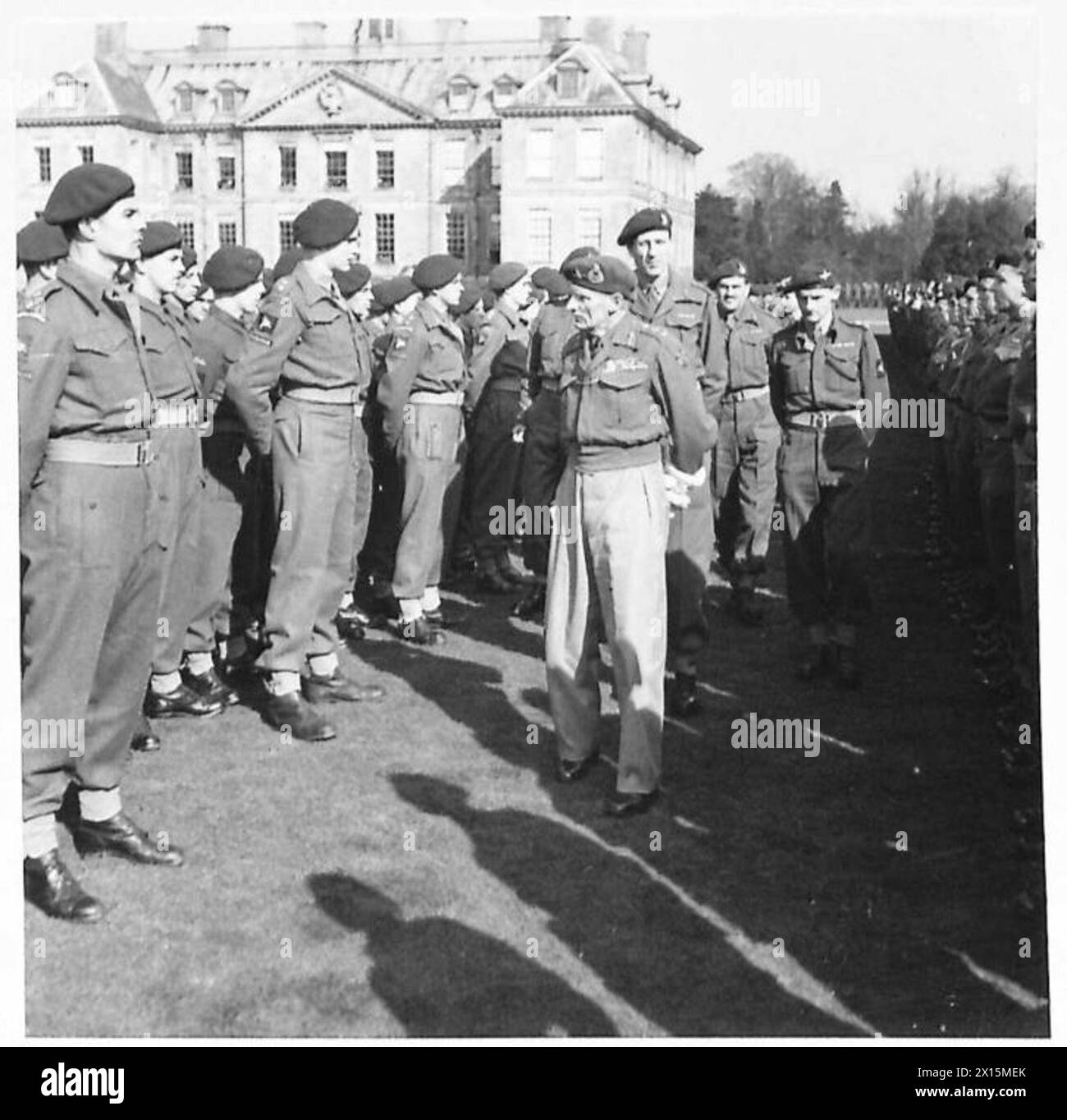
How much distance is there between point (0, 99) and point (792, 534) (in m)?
4.99

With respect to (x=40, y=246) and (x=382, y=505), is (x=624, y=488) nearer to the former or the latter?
(x=40, y=246)

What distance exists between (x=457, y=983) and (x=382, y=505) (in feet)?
20.6

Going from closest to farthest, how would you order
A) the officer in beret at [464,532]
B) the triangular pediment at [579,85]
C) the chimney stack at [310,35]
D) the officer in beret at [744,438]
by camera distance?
1. the officer in beret at [744,438]
2. the officer in beret at [464,532]
3. the triangular pediment at [579,85]
4. the chimney stack at [310,35]

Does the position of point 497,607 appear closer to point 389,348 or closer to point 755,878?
point 389,348

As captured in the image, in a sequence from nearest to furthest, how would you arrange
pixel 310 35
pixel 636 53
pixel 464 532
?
pixel 464 532 < pixel 636 53 < pixel 310 35

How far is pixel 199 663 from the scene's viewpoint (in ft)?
27.0

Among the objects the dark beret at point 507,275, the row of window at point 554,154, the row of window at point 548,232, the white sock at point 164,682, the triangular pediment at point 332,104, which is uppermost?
the triangular pediment at point 332,104

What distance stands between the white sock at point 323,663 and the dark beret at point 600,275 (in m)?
2.82

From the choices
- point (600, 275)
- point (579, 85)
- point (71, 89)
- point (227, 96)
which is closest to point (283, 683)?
point (600, 275)

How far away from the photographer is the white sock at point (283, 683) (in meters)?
7.77

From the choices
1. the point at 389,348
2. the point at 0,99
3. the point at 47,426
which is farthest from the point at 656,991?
the point at 389,348

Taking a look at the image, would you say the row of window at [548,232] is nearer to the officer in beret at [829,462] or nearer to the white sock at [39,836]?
the officer in beret at [829,462]

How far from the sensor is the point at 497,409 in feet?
39.3

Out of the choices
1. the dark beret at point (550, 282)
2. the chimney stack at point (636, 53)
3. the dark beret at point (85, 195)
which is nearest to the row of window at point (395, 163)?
the chimney stack at point (636, 53)
